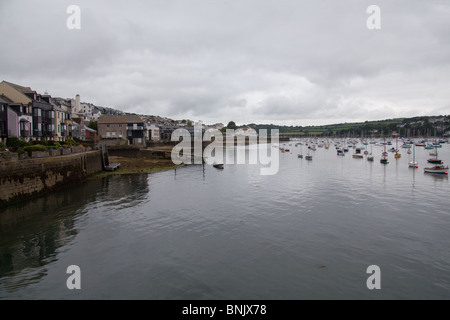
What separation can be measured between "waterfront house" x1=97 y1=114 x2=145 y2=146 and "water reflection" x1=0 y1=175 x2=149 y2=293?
56564 mm

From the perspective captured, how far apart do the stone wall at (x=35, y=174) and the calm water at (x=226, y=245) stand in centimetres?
153

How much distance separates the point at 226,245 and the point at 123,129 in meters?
84.3

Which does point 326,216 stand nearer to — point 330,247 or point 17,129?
point 330,247

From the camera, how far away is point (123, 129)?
93.7 metres

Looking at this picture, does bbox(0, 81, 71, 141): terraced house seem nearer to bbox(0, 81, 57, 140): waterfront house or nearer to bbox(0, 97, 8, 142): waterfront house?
bbox(0, 81, 57, 140): waterfront house

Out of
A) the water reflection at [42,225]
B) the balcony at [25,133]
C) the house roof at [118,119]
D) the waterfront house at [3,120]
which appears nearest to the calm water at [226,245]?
the water reflection at [42,225]

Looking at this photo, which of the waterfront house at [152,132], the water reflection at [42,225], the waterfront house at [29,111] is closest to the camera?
the water reflection at [42,225]

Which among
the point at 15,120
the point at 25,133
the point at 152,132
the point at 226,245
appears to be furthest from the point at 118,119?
the point at 226,245

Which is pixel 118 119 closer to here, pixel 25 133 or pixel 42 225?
pixel 25 133

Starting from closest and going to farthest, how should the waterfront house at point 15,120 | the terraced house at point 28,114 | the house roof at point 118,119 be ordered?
the waterfront house at point 15,120, the terraced house at point 28,114, the house roof at point 118,119

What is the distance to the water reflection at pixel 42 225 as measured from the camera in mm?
14758

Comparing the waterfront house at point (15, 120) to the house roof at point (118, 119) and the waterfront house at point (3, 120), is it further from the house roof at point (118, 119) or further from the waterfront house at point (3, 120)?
the house roof at point (118, 119)

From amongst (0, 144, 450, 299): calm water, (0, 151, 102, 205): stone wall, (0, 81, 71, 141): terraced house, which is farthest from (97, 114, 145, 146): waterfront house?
(0, 144, 450, 299): calm water

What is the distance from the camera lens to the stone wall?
26.1 m
